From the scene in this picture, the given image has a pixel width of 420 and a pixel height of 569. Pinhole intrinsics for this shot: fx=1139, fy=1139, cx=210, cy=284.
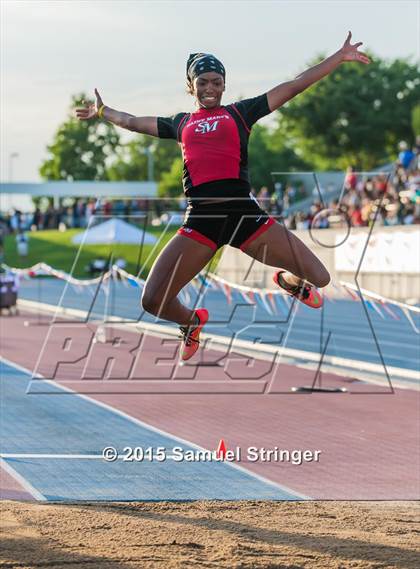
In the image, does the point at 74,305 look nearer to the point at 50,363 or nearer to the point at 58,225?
the point at 50,363

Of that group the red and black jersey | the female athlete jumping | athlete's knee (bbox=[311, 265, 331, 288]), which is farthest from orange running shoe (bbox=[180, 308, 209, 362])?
the red and black jersey

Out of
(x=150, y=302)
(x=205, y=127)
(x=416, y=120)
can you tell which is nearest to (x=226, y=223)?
(x=205, y=127)

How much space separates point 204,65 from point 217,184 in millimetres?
669

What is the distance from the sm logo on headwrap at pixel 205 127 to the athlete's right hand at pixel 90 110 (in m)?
0.89

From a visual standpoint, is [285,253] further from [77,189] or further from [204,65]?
[77,189]

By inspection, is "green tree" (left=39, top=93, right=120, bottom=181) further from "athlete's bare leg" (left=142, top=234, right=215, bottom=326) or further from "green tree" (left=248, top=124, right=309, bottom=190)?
"athlete's bare leg" (left=142, top=234, right=215, bottom=326)

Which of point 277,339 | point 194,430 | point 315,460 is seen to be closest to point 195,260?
point 315,460

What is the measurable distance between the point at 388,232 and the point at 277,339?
9012 millimetres

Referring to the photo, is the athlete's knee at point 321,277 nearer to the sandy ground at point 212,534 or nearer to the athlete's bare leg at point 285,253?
the athlete's bare leg at point 285,253

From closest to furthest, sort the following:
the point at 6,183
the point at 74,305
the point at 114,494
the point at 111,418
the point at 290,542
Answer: the point at 290,542
the point at 114,494
the point at 111,418
the point at 74,305
the point at 6,183

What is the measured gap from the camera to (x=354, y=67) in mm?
74812

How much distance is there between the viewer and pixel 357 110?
7294 centimetres

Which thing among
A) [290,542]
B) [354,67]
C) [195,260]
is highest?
[354,67]

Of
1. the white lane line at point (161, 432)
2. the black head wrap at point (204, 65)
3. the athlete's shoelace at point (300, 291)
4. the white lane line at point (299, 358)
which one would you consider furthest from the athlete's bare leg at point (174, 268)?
the white lane line at point (299, 358)
